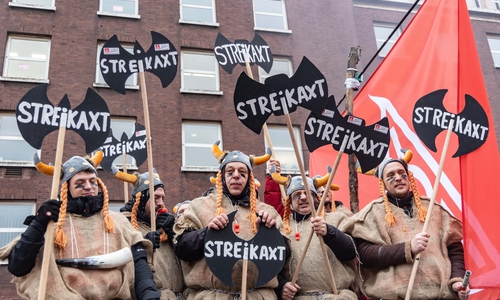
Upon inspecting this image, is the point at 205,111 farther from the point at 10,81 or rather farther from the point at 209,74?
the point at 10,81

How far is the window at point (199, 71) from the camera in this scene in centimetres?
1466

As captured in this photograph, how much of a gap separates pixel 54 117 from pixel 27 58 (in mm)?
11475

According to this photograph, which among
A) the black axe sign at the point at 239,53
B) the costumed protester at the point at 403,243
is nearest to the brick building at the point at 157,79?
the black axe sign at the point at 239,53

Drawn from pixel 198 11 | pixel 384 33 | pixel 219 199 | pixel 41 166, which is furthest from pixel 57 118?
pixel 384 33

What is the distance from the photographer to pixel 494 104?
17.3 m

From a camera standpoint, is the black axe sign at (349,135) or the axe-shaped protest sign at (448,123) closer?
the black axe sign at (349,135)

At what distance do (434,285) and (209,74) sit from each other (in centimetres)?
1212

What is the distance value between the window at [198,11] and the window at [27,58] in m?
4.25

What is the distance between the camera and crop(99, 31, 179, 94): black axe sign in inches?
184

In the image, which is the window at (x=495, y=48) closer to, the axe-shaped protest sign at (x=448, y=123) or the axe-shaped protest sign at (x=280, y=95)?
the axe-shaped protest sign at (x=448, y=123)

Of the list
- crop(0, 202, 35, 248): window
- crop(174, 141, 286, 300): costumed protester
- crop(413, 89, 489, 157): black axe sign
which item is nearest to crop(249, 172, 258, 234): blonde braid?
crop(174, 141, 286, 300): costumed protester

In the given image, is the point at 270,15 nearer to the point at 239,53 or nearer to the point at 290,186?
the point at 239,53

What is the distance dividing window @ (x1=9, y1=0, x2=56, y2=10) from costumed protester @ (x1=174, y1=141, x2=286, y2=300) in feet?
40.0

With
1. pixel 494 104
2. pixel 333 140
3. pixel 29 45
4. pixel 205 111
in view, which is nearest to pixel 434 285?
pixel 333 140
